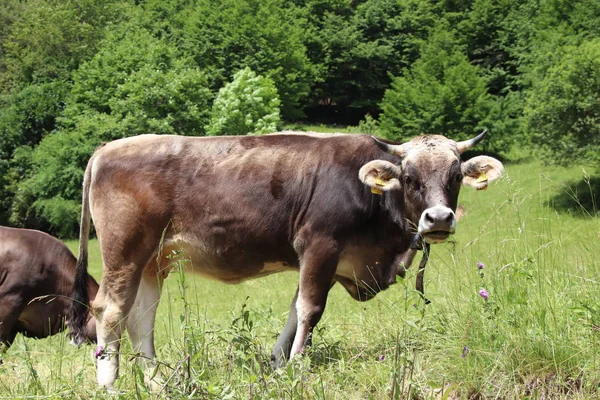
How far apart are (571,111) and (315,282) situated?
36.3 meters

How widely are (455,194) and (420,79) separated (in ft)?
195

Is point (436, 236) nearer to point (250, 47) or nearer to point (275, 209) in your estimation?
point (275, 209)

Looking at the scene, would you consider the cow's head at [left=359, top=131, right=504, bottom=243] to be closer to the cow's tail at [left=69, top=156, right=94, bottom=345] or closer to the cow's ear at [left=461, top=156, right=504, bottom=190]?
the cow's ear at [left=461, top=156, right=504, bottom=190]

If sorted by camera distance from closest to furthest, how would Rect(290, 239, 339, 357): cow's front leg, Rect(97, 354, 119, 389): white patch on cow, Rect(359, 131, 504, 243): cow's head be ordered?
Rect(97, 354, 119, 389): white patch on cow
Rect(359, 131, 504, 243): cow's head
Rect(290, 239, 339, 357): cow's front leg

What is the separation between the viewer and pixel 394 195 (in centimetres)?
659

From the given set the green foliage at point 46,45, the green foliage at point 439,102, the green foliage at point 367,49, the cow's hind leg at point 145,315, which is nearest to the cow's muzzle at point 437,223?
the cow's hind leg at point 145,315

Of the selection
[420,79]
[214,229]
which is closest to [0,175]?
[420,79]

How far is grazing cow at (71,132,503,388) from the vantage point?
6379 mm

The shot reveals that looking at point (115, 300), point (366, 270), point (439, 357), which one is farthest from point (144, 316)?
point (439, 357)

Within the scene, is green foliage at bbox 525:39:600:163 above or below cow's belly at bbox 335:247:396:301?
below

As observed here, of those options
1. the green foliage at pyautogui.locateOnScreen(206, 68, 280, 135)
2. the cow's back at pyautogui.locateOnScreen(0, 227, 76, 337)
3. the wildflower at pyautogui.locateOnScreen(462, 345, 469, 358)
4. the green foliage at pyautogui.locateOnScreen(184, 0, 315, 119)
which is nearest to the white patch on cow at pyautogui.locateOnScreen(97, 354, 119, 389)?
the wildflower at pyautogui.locateOnScreen(462, 345, 469, 358)

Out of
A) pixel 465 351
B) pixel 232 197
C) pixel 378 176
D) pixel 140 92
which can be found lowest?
pixel 140 92

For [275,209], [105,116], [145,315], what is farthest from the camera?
[105,116]

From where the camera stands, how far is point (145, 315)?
7.04 meters
